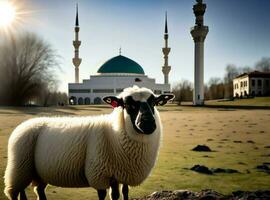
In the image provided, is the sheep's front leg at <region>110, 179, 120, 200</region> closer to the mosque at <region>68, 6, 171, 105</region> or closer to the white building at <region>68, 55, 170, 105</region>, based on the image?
the mosque at <region>68, 6, 171, 105</region>

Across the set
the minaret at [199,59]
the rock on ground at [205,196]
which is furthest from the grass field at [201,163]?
the minaret at [199,59]

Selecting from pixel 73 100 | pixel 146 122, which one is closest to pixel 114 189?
pixel 146 122

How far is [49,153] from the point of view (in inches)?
238

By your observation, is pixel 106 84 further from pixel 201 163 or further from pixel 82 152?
pixel 82 152

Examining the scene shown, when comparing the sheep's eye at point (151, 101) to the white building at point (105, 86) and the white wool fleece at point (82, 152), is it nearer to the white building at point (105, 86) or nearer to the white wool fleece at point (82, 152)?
the white wool fleece at point (82, 152)

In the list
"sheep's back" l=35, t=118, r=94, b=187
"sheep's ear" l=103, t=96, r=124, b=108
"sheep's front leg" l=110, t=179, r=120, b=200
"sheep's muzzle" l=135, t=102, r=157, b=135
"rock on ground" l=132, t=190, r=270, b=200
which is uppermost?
"sheep's ear" l=103, t=96, r=124, b=108

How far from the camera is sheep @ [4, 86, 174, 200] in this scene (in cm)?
560

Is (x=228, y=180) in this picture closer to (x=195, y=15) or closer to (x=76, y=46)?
(x=195, y=15)

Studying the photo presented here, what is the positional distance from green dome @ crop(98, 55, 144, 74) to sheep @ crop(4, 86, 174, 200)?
9464 centimetres

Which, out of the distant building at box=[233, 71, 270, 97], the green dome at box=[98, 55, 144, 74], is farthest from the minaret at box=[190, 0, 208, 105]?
the green dome at box=[98, 55, 144, 74]

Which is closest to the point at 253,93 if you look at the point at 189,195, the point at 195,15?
the point at 195,15

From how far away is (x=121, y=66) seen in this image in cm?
10169

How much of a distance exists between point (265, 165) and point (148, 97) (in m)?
6.64

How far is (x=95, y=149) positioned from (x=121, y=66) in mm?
96527
